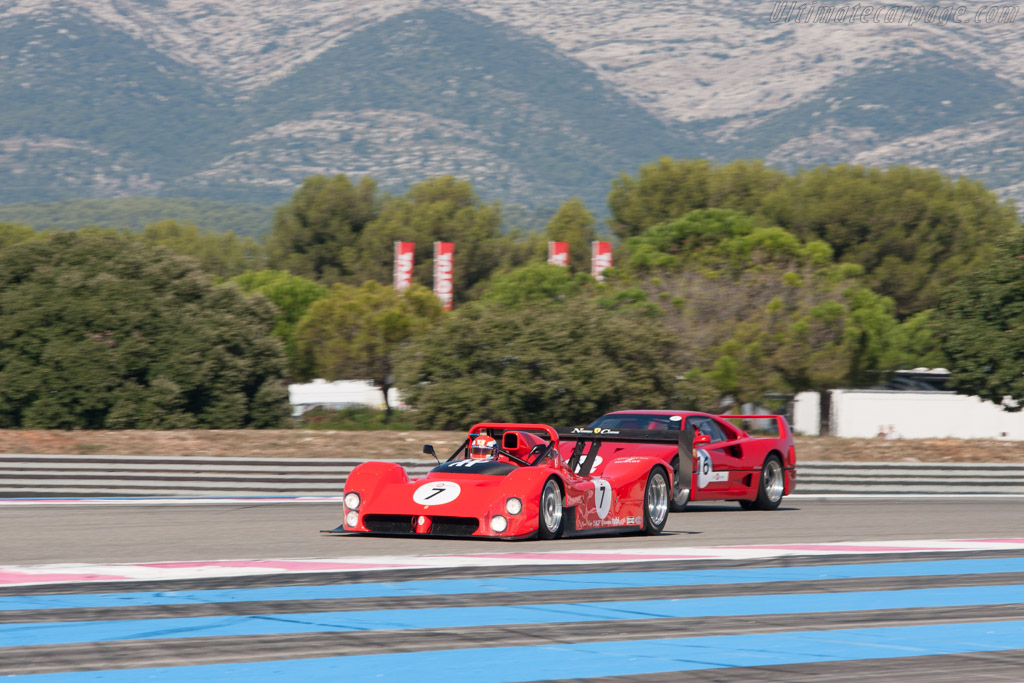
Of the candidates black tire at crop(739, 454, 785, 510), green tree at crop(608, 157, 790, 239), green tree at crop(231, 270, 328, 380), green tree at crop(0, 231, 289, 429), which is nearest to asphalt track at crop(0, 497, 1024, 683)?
black tire at crop(739, 454, 785, 510)

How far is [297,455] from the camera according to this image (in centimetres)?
1948

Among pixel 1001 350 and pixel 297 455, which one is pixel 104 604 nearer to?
pixel 297 455

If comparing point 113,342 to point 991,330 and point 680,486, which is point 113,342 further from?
point 991,330

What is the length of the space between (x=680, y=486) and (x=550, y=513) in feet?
12.9

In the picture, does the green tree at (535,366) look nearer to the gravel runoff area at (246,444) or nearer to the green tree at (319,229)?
the gravel runoff area at (246,444)

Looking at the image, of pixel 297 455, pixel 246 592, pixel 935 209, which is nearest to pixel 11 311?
pixel 297 455

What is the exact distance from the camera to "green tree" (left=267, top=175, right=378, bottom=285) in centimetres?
9594

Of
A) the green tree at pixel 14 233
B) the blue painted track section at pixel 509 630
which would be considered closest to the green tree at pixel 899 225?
the green tree at pixel 14 233

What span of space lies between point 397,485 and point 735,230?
40.1m

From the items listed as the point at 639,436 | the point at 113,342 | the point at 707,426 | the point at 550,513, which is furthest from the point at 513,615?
the point at 113,342

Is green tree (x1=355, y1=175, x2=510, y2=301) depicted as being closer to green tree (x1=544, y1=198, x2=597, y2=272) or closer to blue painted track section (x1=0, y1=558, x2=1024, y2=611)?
green tree (x1=544, y1=198, x2=597, y2=272)

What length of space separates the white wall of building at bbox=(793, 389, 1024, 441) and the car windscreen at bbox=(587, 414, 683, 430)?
30.9m

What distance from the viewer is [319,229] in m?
97.2

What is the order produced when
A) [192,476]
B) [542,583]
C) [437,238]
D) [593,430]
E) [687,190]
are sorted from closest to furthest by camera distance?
1. [542,583]
2. [593,430]
3. [192,476]
4. [687,190]
5. [437,238]
